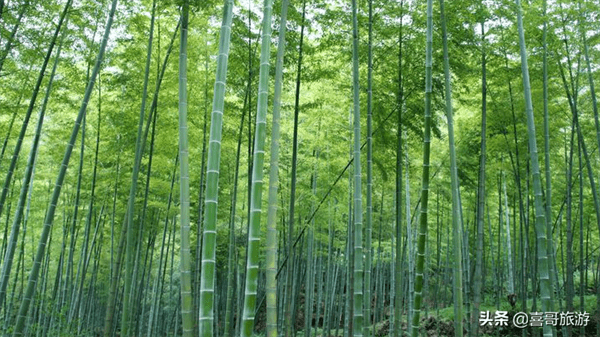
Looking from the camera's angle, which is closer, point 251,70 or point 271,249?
point 271,249

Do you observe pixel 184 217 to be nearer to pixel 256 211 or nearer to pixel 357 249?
pixel 256 211

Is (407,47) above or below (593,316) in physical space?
above

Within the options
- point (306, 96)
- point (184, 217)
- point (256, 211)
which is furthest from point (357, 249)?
point (306, 96)

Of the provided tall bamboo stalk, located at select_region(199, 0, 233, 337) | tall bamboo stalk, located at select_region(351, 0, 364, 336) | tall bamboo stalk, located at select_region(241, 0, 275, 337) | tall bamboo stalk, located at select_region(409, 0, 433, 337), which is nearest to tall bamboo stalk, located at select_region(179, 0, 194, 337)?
tall bamboo stalk, located at select_region(199, 0, 233, 337)

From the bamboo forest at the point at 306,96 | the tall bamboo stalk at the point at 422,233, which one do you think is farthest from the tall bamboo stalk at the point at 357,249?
the tall bamboo stalk at the point at 422,233

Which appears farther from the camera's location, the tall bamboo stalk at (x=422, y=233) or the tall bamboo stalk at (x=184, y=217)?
the tall bamboo stalk at (x=422, y=233)

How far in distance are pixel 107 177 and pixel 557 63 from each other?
332 inches

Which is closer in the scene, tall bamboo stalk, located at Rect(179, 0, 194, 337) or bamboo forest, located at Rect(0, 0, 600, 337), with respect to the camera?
tall bamboo stalk, located at Rect(179, 0, 194, 337)

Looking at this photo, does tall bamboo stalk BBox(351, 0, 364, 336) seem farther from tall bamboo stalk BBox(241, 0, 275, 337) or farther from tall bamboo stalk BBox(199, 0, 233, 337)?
tall bamboo stalk BBox(199, 0, 233, 337)

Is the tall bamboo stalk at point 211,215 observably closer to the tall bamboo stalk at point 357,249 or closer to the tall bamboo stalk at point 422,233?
the tall bamboo stalk at point 357,249

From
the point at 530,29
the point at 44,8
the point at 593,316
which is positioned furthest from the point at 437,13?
the point at 593,316

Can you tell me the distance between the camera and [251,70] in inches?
240

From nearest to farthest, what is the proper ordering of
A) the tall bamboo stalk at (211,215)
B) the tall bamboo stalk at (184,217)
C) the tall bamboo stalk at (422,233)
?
the tall bamboo stalk at (211,215)
the tall bamboo stalk at (184,217)
the tall bamboo stalk at (422,233)

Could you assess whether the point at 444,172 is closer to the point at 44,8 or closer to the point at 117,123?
the point at 117,123
